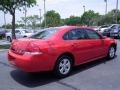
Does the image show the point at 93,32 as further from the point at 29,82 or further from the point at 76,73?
the point at 29,82

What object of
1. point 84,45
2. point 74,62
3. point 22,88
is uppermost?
point 84,45

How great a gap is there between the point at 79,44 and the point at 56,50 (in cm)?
108

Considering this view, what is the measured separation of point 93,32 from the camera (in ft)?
28.1

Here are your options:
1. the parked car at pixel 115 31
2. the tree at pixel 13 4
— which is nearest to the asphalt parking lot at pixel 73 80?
the tree at pixel 13 4

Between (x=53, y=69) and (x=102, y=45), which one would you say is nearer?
(x=53, y=69)

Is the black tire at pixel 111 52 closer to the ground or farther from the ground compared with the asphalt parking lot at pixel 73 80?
farther from the ground

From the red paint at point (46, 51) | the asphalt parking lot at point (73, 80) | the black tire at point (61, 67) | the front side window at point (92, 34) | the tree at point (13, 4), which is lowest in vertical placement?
the asphalt parking lot at point (73, 80)

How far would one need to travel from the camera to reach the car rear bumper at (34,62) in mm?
6387

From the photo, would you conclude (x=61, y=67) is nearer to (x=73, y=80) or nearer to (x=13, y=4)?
(x=73, y=80)

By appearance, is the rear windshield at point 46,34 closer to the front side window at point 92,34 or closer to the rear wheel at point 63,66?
the rear wheel at point 63,66

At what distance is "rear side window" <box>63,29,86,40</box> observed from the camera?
7.40m

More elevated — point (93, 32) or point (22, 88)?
point (93, 32)

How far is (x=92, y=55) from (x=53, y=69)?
198 centimetres

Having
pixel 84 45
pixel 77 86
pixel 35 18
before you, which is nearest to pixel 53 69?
A: pixel 77 86
